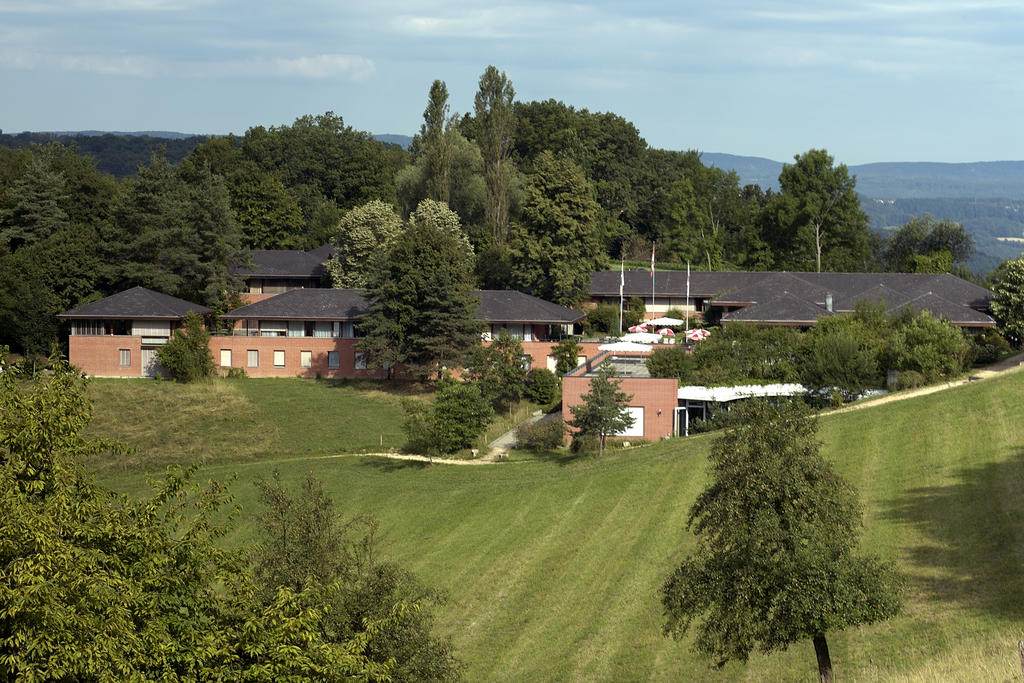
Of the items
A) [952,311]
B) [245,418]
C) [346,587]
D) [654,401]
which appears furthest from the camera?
[952,311]

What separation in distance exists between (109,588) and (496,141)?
8005cm

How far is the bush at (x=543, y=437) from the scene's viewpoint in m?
50.4

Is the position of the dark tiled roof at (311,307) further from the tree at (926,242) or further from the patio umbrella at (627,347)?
the tree at (926,242)

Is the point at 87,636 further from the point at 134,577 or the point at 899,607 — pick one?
the point at 899,607

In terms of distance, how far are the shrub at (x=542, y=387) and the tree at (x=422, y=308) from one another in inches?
200

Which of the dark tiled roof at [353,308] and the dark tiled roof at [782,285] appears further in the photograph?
the dark tiled roof at [782,285]

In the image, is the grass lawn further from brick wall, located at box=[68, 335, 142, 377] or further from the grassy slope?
the grassy slope

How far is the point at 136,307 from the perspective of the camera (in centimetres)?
6994

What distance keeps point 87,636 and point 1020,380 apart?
1461 inches

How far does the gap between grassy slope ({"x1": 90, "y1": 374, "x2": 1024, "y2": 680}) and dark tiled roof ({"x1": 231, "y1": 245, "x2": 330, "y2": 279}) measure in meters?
39.5

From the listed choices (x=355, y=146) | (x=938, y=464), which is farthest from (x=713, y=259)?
(x=938, y=464)

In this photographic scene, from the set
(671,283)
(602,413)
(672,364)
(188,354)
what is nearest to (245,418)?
(188,354)

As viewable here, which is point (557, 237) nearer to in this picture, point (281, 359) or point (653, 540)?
point (281, 359)

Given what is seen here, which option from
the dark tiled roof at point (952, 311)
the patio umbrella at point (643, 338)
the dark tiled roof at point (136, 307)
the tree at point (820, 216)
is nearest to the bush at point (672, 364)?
the patio umbrella at point (643, 338)
